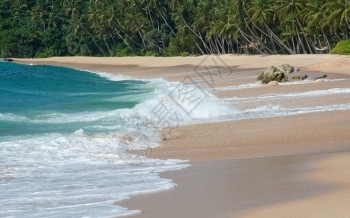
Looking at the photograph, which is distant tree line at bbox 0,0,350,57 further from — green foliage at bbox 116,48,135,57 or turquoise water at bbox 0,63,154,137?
turquoise water at bbox 0,63,154,137

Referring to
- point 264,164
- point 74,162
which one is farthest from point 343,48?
point 264,164

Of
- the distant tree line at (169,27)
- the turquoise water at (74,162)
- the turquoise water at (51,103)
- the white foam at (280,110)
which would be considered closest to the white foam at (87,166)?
the turquoise water at (74,162)

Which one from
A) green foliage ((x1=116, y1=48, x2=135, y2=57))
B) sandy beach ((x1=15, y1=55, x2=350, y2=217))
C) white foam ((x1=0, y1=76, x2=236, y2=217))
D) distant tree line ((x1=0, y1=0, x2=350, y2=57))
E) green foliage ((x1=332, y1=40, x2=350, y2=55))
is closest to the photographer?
sandy beach ((x1=15, y1=55, x2=350, y2=217))

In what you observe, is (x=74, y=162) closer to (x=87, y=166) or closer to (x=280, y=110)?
(x=87, y=166)

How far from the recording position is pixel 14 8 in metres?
114

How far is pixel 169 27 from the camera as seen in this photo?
92.9 meters

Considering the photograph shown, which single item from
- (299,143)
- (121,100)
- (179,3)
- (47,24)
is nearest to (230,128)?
(299,143)

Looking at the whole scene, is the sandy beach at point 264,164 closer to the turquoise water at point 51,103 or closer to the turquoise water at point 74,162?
the turquoise water at point 74,162

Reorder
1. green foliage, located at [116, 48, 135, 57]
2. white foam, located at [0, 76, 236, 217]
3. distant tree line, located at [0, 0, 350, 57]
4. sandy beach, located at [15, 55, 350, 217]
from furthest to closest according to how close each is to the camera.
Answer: green foliage, located at [116, 48, 135, 57] → distant tree line, located at [0, 0, 350, 57] → white foam, located at [0, 76, 236, 217] → sandy beach, located at [15, 55, 350, 217]

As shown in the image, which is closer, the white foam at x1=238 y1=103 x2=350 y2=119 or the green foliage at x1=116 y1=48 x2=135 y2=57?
the white foam at x1=238 y1=103 x2=350 y2=119

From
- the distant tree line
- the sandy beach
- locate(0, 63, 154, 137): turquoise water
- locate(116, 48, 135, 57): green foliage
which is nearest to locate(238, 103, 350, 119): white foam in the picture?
the sandy beach

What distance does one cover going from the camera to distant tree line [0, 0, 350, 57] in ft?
203

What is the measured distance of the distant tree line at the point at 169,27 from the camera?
62016 millimetres

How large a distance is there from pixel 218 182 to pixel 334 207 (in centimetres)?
288
